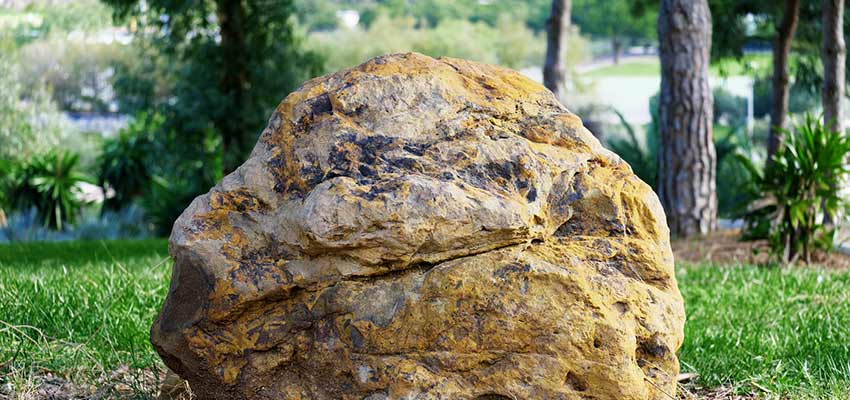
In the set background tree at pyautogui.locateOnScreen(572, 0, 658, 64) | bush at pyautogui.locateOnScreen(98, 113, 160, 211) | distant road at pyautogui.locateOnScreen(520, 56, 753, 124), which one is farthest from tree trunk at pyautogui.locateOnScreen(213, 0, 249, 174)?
background tree at pyautogui.locateOnScreen(572, 0, 658, 64)

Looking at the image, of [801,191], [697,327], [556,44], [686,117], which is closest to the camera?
[697,327]

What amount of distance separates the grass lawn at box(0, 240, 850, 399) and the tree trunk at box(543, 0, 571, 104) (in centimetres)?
609

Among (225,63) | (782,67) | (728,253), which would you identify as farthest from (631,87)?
(728,253)

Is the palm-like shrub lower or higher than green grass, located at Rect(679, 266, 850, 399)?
lower

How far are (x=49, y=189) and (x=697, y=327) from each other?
1314cm

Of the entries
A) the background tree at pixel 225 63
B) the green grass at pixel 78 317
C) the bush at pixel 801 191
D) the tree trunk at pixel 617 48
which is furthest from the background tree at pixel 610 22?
the green grass at pixel 78 317

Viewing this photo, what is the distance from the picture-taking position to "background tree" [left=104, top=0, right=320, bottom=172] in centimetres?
1397

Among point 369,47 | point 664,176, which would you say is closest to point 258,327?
point 664,176

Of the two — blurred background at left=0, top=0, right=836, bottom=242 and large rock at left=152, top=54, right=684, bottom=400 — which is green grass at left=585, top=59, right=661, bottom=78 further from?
large rock at left=152, top=54, right=684, bottom=400

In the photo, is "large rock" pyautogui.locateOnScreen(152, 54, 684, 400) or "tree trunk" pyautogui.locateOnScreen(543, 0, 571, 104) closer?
"large rock" pyautogui.locateOnScreen(152, 54, 684, 400)

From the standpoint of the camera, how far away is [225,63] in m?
14.4

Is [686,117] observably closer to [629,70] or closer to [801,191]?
[801,191]

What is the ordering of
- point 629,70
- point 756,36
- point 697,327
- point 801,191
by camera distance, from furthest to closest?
point 629,70
point 756,36
point 801,191
point 697,327

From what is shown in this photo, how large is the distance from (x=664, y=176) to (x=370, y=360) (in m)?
6.92
